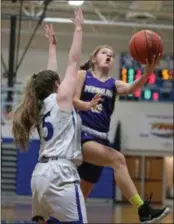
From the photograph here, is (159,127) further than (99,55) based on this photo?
Yes

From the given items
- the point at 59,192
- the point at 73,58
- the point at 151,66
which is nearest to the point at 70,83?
the point at 73,58

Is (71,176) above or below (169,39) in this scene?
below

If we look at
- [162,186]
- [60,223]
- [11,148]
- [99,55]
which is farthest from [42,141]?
[162,186]

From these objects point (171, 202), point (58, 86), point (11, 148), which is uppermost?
point (58, 86)

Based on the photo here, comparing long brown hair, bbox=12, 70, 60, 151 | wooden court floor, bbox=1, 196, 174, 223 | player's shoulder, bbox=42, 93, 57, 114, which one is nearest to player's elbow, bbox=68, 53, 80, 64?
long brown hair, bbox=12, 70, 60, 151

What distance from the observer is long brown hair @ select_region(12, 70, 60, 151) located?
3.90 metres

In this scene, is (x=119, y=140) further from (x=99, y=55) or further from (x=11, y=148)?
(x=99, y=55)

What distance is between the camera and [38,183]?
12.2ft

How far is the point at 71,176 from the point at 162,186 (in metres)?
16.2

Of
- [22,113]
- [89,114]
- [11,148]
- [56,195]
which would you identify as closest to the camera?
[56,195]

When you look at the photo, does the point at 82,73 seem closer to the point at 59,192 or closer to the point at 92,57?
Answer: the point at 92,57

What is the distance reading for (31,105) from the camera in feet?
12.8

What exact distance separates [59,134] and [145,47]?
1463 millimetres

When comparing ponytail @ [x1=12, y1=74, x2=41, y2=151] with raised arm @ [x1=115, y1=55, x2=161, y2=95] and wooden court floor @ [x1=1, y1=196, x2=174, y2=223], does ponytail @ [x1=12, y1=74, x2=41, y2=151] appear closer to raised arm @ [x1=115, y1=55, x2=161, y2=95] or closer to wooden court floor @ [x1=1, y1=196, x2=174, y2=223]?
raised arm @ [x1=115, y1=55, x2=161, y2=95]
